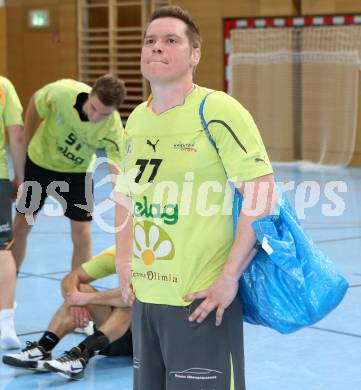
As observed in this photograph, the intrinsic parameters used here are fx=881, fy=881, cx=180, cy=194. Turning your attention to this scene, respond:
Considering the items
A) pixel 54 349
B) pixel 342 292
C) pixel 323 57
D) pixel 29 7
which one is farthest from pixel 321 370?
pixel 29 7

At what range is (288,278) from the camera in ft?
8.00

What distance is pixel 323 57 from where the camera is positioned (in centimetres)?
1362

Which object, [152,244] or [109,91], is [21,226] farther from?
[152,244]

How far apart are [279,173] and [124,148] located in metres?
9.87

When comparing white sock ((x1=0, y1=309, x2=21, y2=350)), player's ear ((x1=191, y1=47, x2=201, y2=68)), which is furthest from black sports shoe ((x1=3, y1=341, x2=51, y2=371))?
player's ear ((x1=191, y1=47, x2=201, y2=68))

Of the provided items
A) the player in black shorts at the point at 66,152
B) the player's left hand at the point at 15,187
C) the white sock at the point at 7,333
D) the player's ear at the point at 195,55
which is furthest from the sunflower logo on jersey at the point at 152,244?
the player in black shorts at the point at 66,152

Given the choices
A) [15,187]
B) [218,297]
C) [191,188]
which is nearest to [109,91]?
[15,187]

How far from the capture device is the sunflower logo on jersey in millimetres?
2561

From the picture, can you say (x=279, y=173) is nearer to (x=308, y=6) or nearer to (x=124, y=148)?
(x=308, y=6)

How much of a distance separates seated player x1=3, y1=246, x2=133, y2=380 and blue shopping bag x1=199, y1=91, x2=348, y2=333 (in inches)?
80.0

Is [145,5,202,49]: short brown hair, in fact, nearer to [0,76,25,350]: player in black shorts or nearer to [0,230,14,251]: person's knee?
[0,76,25,350]: player in black shorts

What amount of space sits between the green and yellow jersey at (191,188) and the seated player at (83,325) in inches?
74.4

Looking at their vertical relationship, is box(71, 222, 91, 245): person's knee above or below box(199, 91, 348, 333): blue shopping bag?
below

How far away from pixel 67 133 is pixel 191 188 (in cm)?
332
